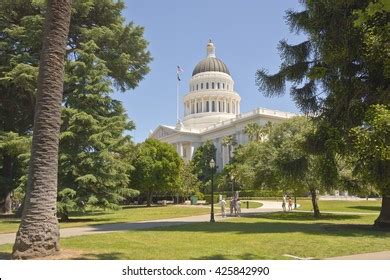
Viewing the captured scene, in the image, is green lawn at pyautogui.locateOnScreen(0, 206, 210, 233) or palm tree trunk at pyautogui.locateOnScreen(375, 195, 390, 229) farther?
green lawn at pyautogui.locateOnScreen(0, 206, 210, 233)

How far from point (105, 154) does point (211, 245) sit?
51.2 feet

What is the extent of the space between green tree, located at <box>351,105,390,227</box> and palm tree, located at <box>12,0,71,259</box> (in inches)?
411

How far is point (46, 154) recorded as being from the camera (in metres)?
11.2

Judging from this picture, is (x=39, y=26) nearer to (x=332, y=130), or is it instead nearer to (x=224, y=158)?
(x=332, y=130)

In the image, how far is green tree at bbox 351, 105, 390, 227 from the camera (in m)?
15.9

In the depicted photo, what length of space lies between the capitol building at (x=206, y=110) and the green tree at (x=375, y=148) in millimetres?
86387

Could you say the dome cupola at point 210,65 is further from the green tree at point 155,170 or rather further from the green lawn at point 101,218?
the green lawn at point 101,218

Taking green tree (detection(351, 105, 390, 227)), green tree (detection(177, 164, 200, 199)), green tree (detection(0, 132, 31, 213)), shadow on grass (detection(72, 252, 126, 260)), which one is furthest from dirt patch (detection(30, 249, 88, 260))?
green tree (detection(177, 164, 200, 199))

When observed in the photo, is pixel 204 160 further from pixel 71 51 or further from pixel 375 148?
pixel 375 148

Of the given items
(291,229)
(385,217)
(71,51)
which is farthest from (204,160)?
(291,229)

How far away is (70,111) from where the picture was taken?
28375 mm

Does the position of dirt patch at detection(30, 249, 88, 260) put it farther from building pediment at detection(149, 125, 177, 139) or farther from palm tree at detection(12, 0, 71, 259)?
building pediment at detection(149, 125, 177, 139)

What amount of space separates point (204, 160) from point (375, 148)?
8292cm

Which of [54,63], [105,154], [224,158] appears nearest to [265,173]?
[105,154]
